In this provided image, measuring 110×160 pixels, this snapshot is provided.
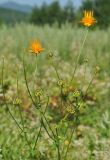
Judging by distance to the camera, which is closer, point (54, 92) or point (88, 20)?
point (88, 20)

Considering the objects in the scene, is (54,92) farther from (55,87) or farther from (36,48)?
(36,48)

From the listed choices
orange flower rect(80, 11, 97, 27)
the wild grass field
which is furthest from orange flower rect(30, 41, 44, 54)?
orange flower rect(80, 11, 97, 27)

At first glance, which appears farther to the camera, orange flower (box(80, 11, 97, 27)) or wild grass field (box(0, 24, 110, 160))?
wild grass field (box(0, 24, 110, 160))

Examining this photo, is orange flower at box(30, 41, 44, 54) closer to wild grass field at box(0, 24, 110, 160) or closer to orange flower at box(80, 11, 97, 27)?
wild grass field at box(0, 24, 110, 160)

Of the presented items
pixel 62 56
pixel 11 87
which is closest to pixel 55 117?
pixel 11 87

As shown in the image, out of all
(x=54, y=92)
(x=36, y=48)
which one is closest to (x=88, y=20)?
(x=36, y=48)

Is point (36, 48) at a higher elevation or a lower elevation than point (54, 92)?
higher

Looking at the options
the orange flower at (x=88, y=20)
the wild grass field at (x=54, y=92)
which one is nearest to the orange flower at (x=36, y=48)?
the wild grass field at (x=54, y=92)

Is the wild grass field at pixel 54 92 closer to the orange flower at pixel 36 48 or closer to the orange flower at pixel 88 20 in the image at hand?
the orange flower at pixel 36 48

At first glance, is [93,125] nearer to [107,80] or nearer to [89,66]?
[107,80]
